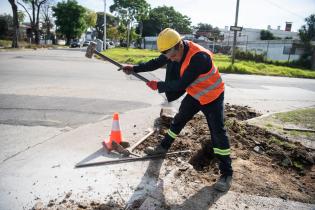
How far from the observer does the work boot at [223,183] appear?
345 cm

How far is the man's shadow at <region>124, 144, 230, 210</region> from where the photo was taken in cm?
307

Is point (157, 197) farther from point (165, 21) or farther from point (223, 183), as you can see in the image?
point (165, 21)

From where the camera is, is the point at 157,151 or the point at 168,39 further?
the point at 157,151

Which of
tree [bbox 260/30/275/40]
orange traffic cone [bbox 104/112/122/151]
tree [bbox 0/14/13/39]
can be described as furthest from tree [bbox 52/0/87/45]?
orange traffic cone [bbox 104/112/122/151]

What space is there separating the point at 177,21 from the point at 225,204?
109m

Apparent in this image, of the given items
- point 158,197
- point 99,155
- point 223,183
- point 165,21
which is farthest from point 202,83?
point 165,21

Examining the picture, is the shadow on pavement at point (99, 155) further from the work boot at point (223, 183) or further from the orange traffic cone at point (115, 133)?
the work boot at point (223, 183)

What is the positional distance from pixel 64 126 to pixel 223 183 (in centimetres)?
332

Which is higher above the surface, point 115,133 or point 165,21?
point 165,21

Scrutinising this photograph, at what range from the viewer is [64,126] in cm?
555

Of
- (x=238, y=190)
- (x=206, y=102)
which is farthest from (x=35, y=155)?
(x=238, y=190)

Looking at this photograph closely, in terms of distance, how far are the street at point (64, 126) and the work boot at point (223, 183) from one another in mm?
975

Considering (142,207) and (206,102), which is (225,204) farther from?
(206,102)

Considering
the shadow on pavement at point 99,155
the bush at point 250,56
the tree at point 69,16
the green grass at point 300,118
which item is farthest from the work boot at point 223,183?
the tree at point 69,16
